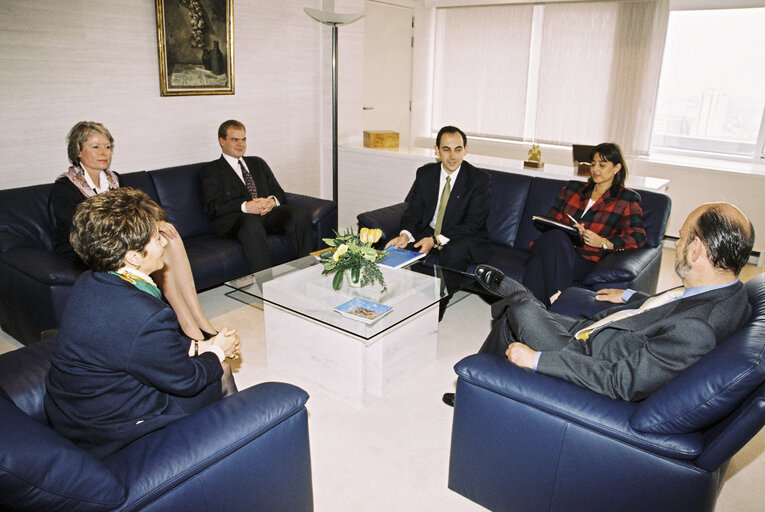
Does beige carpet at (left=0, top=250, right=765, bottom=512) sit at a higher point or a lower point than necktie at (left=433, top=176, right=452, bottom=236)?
lower

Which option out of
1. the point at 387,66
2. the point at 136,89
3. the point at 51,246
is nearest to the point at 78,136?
the point at 51,246

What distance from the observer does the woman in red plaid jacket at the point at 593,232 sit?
322 centimetres

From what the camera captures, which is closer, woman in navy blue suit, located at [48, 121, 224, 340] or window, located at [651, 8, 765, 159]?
woman in navy blue suit, located at [48, 121, 224, 340]

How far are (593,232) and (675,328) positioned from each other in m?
1.83

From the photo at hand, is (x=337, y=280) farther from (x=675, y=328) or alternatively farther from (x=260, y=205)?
(x=675, y=328)

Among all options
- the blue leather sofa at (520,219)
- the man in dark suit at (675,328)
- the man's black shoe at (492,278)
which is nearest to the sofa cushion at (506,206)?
the blue leather sofa at (520,219)

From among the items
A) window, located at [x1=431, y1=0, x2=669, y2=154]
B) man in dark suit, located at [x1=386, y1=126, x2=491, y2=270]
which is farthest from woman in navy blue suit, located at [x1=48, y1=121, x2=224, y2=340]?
window, located at [x1=431, y1=0, x2=669, y2=154]

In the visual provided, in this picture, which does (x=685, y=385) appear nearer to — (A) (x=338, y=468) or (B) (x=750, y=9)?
(A) (x=338, y=468)

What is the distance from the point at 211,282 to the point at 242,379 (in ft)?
2.93

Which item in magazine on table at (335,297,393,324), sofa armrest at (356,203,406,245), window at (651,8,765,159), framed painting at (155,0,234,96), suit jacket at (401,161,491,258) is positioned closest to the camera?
magazine on table at (335,297,393,324)

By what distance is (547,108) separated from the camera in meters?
6.22

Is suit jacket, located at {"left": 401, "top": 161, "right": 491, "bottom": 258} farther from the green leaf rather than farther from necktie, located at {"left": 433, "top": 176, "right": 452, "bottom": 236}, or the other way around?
the green leaf

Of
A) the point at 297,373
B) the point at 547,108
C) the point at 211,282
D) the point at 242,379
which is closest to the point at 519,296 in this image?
the point at 297,373

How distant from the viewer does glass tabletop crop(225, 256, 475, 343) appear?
8.32 feet
